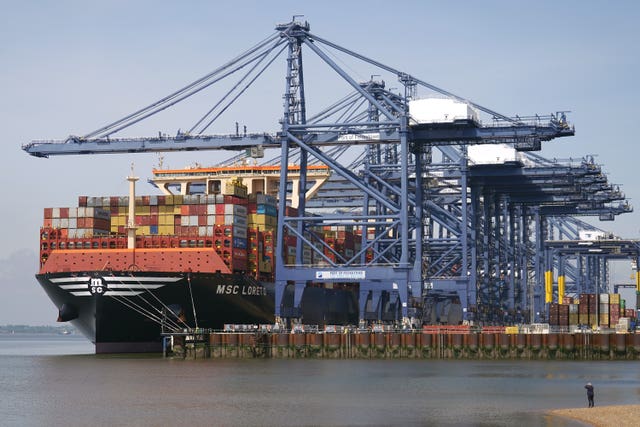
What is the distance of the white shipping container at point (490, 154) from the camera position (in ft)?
297

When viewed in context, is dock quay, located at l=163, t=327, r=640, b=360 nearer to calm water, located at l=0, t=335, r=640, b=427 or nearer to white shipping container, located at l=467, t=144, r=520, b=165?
calm water, located at l=0, t=335, r=640, b=427

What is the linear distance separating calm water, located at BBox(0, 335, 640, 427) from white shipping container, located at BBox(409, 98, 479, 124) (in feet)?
52.8

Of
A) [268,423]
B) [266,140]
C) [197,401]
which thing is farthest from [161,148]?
[268,423]

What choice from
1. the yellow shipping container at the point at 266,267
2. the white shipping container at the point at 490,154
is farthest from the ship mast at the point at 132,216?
the white shipping container at the point at 490,154

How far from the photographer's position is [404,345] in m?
70.0

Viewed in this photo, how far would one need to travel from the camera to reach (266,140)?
75438 millimetres

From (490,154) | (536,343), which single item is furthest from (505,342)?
(490,154)

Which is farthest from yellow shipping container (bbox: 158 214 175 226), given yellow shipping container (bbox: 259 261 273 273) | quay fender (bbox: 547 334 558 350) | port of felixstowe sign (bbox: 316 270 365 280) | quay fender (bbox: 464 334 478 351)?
quay fender (bbox: 547 334 558 350)

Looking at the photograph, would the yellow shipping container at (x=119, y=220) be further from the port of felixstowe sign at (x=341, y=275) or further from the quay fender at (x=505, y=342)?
the quay fender at (x=505, y=342)

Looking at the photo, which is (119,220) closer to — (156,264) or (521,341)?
(156,264)

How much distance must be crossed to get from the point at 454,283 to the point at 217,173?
21.9 m

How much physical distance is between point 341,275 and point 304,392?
26.7 meters

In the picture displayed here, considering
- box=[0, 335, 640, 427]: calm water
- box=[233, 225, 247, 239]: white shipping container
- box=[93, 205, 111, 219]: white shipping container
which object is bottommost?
box=[0, 335, 640, 427]: calm water

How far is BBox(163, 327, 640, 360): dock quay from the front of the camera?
69375 mm
